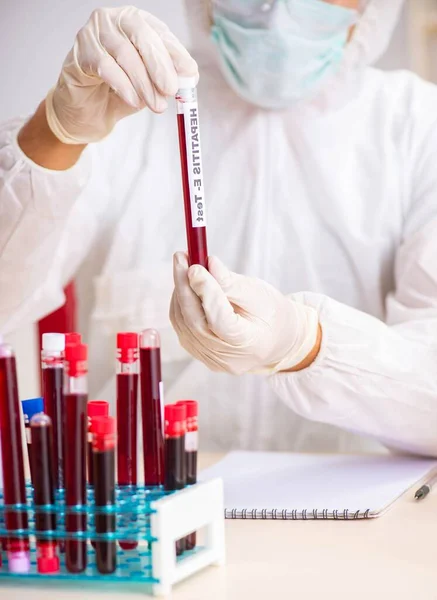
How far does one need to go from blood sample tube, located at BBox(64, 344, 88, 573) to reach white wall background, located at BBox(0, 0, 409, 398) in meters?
0.65

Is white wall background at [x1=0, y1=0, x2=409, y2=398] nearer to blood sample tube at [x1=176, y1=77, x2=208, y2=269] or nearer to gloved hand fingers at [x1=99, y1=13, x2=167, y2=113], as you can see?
gloved hand fingers at [x1=99, y1=13, x2=167, y2=113]

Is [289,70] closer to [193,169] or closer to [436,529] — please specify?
[193,169]

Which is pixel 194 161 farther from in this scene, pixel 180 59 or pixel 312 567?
pixel 312 567

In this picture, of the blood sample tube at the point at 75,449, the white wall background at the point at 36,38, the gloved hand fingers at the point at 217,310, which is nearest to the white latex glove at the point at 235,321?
the gloved hand fingers at the point at 217,310

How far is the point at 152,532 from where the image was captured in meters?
0.73

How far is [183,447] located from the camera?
2.62 feet

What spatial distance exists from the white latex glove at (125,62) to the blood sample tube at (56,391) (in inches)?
12.5

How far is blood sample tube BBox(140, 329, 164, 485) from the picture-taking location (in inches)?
33.4

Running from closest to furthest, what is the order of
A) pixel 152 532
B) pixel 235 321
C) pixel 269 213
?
pixel 152 532 < pixel 235 321 < pixel 269 213

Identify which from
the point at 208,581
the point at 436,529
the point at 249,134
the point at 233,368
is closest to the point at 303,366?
the point at 233,368

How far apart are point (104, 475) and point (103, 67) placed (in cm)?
49

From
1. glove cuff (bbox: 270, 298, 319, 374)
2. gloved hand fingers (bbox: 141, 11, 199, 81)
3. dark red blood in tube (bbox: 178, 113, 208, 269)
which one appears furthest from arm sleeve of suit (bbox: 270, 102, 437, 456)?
gloved hand fingers (bbox: 141, 11, 199, 81)

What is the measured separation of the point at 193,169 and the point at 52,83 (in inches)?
18.5

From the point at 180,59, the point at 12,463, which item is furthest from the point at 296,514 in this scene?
the point at 180,59
